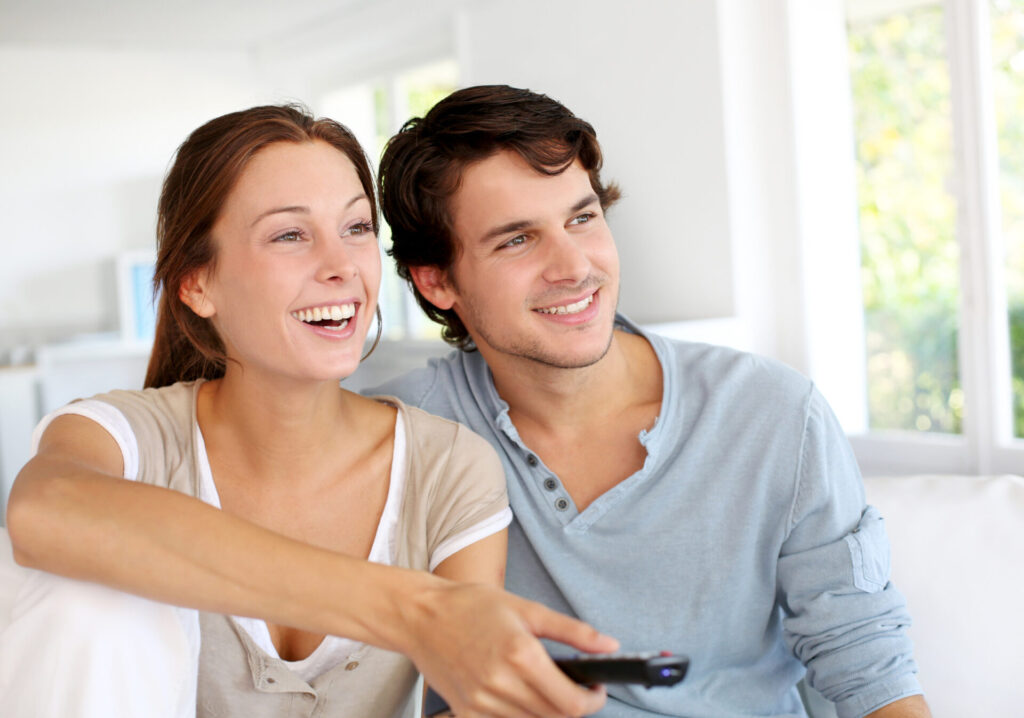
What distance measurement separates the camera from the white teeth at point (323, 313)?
1.35 meters

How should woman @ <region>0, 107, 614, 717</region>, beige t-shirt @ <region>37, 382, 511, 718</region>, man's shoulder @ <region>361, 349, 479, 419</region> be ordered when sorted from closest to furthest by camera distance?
woman @ <region>0, 107, 614, 717</region>, beige t-shirt @ <region>37, 382, 511, 718</region>, man's shoulder @ <region>361, 349, 479, 419</region>

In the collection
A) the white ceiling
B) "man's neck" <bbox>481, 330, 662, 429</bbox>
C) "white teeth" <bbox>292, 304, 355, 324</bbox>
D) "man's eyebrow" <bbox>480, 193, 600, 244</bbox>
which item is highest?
the white ceiling

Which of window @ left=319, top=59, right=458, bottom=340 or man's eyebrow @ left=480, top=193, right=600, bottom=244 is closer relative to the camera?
man's eyebrow @ left=480, top=193, right=600, bottom=244

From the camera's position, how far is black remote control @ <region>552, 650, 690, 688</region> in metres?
0.78

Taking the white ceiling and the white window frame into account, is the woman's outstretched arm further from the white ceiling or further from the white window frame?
the white ceiling

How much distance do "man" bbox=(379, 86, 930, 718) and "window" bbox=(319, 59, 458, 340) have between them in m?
2.98

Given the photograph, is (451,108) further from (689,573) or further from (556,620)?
(556,620)

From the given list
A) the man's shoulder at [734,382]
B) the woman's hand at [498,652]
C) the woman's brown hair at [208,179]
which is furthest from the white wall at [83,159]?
the woman's hand at [498,652]

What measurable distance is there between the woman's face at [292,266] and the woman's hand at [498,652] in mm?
526

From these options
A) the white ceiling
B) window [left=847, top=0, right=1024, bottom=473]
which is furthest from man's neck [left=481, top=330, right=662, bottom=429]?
the white ceiling

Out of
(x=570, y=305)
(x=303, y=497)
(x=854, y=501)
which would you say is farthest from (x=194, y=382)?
(x=854, y=501)

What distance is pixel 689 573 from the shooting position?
4.77 ft

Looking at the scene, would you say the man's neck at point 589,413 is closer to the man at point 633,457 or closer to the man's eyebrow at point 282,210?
the man at point 633,457

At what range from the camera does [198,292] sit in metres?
1.42
